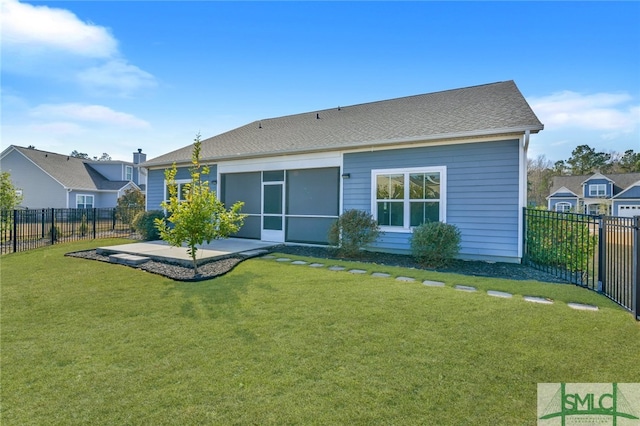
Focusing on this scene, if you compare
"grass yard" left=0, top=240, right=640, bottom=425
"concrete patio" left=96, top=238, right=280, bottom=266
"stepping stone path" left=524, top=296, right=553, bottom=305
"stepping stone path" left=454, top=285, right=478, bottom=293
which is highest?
"concrete patio" left=96, top=238, right=280, bottom=266

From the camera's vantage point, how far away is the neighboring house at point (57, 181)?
2494 centimetres

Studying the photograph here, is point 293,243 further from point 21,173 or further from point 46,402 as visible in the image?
point 21,173

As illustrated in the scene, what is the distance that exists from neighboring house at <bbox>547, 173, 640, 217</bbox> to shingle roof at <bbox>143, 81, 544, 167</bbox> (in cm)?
3205

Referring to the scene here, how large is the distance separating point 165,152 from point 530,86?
51.7 ft

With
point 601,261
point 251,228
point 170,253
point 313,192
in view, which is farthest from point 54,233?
point 601,261

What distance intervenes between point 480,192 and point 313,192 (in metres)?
5.10

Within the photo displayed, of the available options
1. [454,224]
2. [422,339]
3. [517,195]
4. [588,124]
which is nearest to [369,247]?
[454,224]

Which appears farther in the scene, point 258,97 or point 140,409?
point 258,97

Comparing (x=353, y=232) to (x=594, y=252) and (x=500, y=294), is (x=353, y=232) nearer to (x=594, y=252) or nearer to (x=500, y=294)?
(x=500, y=294)

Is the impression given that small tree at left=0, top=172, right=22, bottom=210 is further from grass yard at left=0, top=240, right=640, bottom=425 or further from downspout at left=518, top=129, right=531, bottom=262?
downspout at left=518, top=129, right=531, bottom=262

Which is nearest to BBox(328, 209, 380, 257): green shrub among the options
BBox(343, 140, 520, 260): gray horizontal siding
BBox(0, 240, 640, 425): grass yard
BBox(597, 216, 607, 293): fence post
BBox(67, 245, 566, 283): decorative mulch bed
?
BBox(67, 245, 566, 283): decorative mulch bed

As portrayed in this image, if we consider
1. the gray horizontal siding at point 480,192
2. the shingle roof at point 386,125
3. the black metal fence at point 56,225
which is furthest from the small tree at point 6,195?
the gray horizontal siding at point 480,192

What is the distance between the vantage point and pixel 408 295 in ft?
16.0

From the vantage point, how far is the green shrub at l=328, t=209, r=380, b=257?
8586 millimetres
